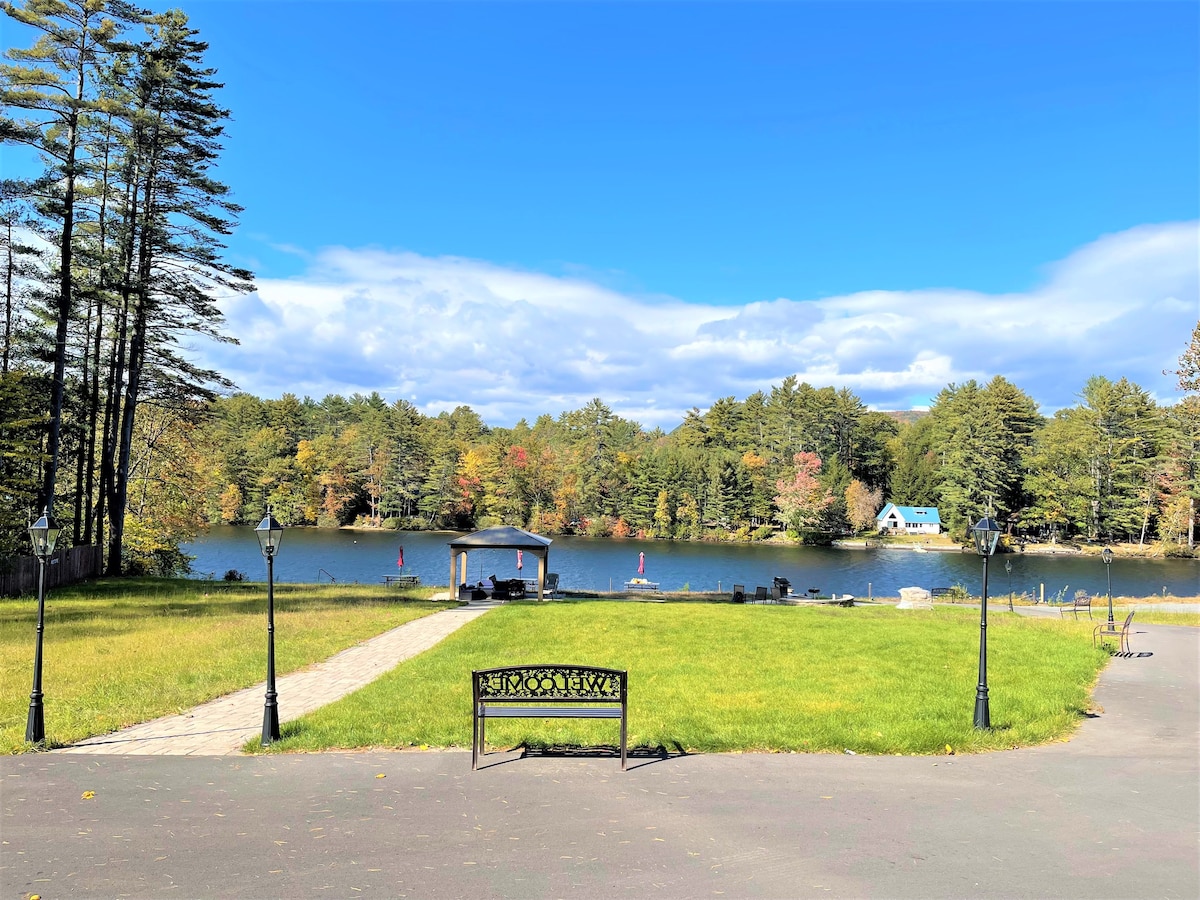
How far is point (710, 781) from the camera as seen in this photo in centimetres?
767

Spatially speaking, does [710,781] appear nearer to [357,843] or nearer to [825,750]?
[825,750]

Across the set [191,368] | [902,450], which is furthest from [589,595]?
[902,450]

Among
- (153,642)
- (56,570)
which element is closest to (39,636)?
(153,642)

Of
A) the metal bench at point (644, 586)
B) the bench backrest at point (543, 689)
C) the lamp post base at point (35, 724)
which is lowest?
the metal bench at point (644, 586)

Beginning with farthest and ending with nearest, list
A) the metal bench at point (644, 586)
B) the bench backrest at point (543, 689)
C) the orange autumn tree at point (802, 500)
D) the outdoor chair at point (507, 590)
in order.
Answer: the orange autumn tree at point (802, 500) → the metal bench at point (644, 586) → the outdoor chair at point (507, 590) → the bench backrest at point (543, 689)

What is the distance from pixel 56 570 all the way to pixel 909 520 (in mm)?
82012

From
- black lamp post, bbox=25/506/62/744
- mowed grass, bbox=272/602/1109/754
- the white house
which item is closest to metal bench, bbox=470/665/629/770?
mowed grass, bbox=272/602/1109/754

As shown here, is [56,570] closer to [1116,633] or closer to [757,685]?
[757,685]

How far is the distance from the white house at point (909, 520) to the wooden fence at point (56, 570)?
7868 centimetres

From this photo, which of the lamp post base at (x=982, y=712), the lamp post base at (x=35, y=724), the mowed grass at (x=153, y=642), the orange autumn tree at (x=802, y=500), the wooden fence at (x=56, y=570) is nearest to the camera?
the lamp post base at (x=35, y=724)

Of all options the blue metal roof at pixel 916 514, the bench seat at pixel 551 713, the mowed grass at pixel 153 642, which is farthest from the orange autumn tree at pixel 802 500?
the bench seat at pixel 551 713

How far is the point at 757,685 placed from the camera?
39.9ft

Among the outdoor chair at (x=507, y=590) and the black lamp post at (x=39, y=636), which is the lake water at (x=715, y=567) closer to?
the outdoor chair at (x=507, y=590)

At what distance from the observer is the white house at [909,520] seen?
85.0 m
